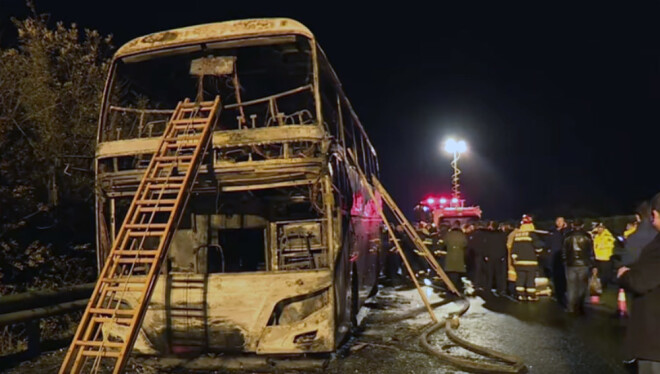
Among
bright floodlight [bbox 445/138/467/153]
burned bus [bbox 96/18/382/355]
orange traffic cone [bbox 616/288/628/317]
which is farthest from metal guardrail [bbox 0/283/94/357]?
bright floodlight [bbox 445/138/467/153]

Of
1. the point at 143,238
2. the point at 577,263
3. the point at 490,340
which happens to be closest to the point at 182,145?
the point at 143,238

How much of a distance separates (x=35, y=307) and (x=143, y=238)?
2518mm

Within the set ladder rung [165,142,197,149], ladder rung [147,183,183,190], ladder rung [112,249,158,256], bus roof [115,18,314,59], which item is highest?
bus roof [115,18,314,59]

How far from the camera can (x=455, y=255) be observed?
483 inches

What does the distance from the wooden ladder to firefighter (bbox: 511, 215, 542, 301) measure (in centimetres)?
712

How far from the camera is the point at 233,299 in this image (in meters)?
6.14

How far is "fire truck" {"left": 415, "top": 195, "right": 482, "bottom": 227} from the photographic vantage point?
1727 centimetres

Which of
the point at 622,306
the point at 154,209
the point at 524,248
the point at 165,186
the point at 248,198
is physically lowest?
the point at 622,306

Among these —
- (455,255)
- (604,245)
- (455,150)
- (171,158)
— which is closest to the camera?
(171,158)

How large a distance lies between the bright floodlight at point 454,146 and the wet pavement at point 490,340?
12.8 metres

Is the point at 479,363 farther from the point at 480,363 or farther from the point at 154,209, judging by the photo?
the point at 154,209

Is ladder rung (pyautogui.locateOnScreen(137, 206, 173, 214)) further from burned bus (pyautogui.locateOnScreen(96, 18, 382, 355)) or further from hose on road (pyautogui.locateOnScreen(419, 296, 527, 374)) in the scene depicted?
hose on road (pyautogui.locateOnScreen(419, 296, 527, 374))

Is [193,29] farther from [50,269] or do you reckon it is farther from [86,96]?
[50,269]

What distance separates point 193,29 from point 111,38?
15.8 feet
